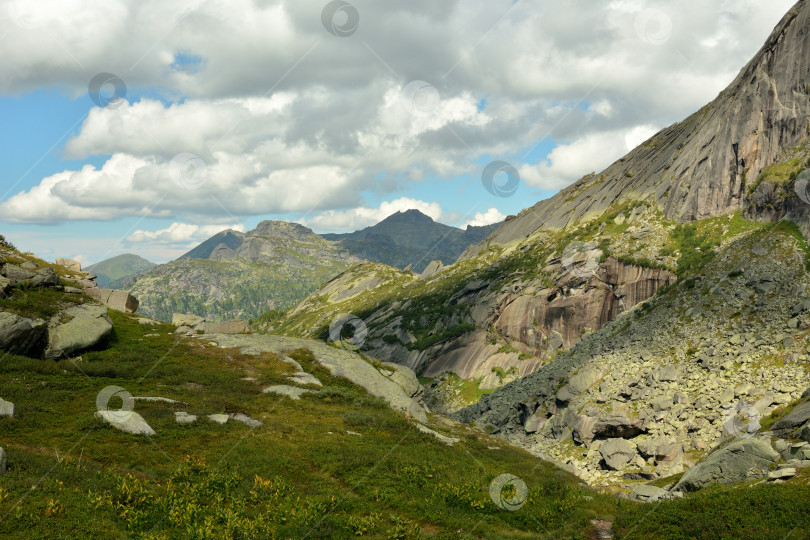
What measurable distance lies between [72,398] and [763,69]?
106755 mm

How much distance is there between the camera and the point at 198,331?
5353cm

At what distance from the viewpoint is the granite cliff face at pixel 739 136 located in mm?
71312

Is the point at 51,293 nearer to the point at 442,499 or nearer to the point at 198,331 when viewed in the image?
the point at 198,331

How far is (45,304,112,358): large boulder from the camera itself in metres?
33.2

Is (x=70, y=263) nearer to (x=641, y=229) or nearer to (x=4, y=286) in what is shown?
(x=4, y=286)

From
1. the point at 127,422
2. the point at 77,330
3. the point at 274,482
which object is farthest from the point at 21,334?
the point at 274,482

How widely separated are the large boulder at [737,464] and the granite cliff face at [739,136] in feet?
194

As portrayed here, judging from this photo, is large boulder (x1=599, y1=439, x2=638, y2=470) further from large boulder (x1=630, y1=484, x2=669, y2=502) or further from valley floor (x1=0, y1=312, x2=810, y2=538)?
valley floor (x1=0, y1=312, x2=810, y2=538)

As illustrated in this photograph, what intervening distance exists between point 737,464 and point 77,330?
45194 millimetres

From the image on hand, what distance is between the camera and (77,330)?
117ft

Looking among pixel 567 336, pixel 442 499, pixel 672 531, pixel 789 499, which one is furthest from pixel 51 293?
pixel 567 336

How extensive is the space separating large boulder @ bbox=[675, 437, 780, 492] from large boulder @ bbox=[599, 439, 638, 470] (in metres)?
22.0

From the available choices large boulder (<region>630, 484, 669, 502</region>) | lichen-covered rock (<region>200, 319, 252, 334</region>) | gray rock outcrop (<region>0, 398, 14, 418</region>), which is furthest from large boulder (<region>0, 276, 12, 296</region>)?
large boulder (<region>630, 484, 669, 502</region>)

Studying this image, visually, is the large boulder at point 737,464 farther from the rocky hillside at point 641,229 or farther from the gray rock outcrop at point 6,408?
the rocky hillside at point 641,229
